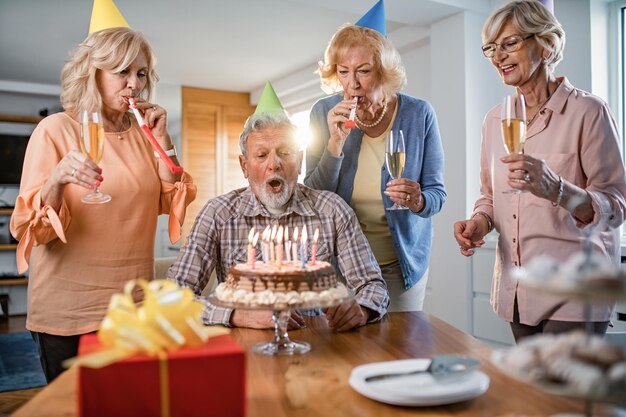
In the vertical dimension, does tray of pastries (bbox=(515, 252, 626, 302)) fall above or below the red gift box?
above

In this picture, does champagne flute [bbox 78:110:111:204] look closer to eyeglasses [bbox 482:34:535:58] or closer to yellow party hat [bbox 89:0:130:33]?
yellow party hat [bbox 89:0:130:33]

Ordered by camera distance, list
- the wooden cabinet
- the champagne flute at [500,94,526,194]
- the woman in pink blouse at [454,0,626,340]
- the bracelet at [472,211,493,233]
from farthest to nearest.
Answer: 1. the wooden cabinet
2. the bracelet at [472,211,493,233]
3. the woman in pink blouse at [454,0,626,340]
4. the champagne flute at [500,94,526,194]

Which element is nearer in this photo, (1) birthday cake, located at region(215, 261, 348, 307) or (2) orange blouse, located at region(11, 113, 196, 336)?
(1) birthday cake, located at region(215, 261, 348, 307)

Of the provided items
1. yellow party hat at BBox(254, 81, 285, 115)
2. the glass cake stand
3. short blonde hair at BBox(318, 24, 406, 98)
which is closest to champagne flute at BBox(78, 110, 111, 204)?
the glass cake stand

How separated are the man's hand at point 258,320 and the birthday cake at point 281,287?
226 mm

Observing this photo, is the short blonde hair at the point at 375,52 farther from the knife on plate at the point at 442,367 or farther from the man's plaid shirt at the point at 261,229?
the knife on plate at the point at 442,367

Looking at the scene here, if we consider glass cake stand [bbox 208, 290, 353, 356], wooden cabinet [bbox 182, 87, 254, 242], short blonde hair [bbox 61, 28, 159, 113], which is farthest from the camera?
wooden cabinet [bbox 182, 87, 254, 242]

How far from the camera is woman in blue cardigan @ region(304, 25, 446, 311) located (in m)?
2.06

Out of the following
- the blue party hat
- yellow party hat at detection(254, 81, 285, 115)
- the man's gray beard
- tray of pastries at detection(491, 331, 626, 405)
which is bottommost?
tray of pastries at detection(491, 331, 626, 405)

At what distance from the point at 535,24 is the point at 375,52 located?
21.6 inches

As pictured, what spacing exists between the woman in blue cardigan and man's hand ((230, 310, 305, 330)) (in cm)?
60

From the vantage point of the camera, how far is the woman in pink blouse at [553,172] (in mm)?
1690

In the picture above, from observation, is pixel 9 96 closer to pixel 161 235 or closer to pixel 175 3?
pixel 161 235

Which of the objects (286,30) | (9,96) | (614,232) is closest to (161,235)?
(9,96)
